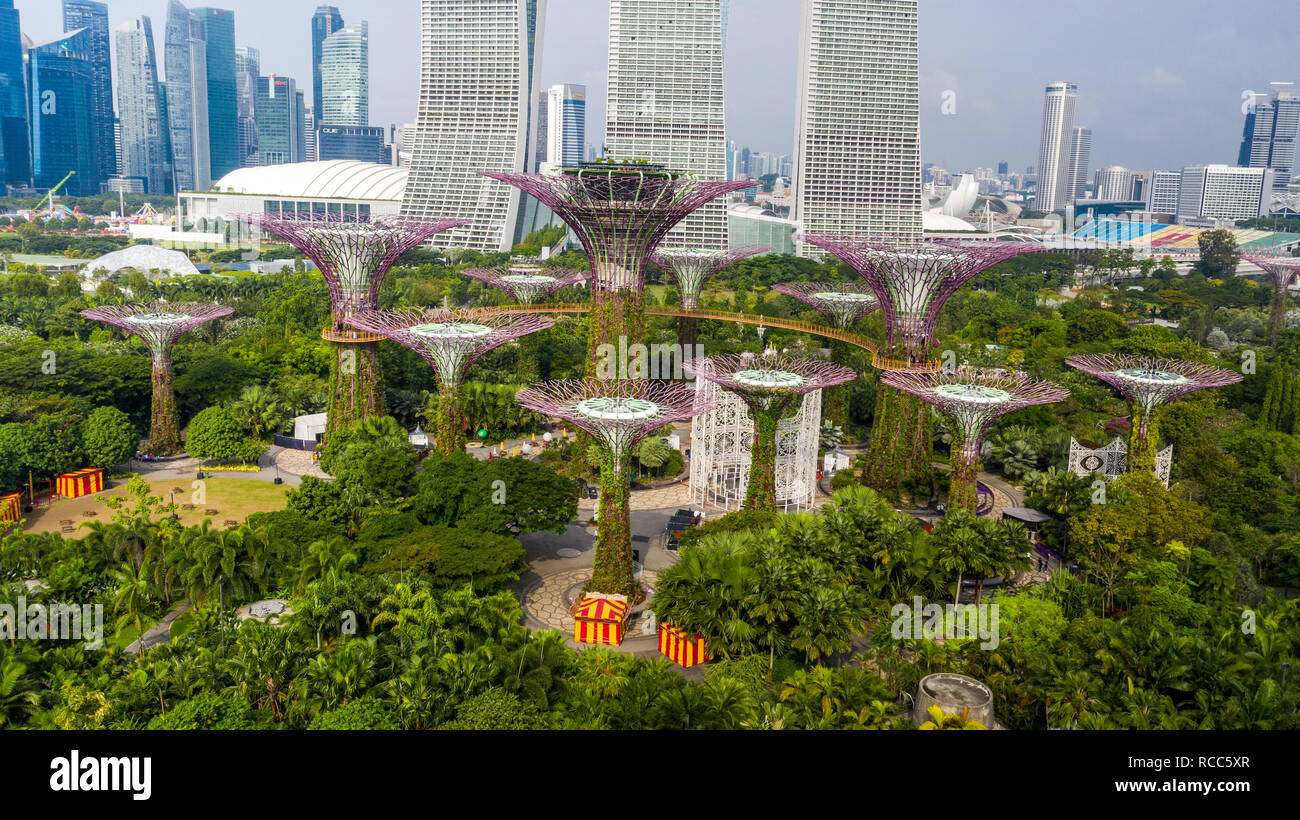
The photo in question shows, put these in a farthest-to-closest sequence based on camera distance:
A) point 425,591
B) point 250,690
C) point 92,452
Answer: point 92,452, point 425,591, point 250,690

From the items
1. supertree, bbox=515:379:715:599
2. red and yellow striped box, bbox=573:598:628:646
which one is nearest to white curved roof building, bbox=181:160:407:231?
supertree, bbox=515:379:715:599

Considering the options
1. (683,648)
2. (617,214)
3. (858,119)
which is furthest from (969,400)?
(858,119)

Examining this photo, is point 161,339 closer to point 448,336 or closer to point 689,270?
point 448,336

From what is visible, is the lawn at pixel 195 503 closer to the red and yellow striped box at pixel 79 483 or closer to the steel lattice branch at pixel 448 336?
the red and yellow striped box at pixel 79 483

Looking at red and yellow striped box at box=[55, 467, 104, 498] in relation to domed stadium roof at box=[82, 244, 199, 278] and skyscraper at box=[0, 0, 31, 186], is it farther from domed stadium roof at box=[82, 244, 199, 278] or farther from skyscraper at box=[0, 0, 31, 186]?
skyscraper at box=[0, 0, 31, 186]

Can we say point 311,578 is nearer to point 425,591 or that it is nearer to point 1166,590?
point 425,591
